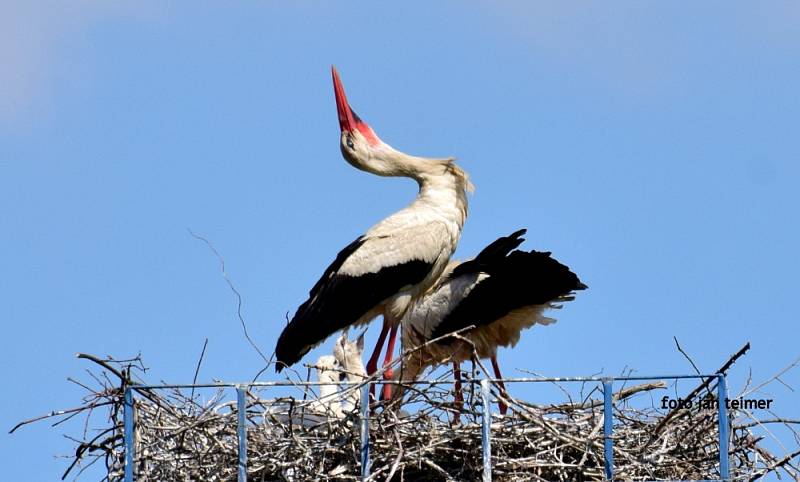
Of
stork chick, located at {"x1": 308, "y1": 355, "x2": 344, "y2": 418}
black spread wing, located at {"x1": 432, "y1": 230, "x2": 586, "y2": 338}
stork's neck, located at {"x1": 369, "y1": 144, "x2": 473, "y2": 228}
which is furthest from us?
black spread wing, located at {"x1": 432, "y1": 230, "x2": 586, "y2": 338}

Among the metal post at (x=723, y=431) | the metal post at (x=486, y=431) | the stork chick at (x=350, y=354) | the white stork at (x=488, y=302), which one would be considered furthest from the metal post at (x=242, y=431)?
the metal post at (x=723, y=431)

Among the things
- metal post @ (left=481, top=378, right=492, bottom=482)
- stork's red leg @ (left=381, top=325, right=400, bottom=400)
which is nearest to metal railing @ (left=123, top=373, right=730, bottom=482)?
metal post @ (left=481, top=378, right=492, bottom=482)

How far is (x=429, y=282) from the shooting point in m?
13.3

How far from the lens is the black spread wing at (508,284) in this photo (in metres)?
13.5

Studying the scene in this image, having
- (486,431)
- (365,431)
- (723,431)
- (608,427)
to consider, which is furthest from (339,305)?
(723,431)

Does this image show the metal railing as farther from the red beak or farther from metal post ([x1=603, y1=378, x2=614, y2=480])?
the red beak

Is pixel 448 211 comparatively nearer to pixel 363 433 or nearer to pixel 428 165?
pixel 428 165

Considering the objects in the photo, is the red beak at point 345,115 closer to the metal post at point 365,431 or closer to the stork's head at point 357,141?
the stork's head at point 357,141

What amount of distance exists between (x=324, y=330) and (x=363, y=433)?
6.43ft

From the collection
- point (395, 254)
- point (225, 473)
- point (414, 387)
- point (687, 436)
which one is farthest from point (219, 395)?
point (687, 436)

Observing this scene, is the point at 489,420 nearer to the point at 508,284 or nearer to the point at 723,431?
the point at 723,431

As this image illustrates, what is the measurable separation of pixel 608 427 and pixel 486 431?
73 cm

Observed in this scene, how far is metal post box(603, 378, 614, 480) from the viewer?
11.0 m

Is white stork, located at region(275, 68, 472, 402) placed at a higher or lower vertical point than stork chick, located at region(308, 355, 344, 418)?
higher
